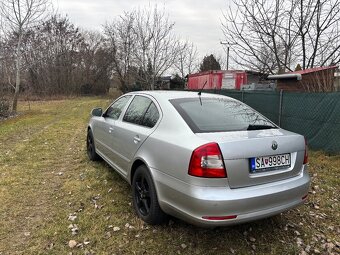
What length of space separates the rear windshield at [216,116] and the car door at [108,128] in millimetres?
1496

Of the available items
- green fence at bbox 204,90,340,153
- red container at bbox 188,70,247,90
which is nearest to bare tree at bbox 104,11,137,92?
red container at bbox 188,70,247,90

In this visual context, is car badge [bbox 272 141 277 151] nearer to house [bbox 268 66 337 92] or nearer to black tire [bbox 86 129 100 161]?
black tire [bbox 86 129 100 161]

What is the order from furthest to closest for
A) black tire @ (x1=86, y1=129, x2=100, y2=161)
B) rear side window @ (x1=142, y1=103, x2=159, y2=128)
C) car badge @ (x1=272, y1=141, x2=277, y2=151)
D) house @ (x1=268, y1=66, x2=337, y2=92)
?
house @ (x1=268, y1=66, x2=337, y2=92) < black tire @ (x1=86, y1=129, x2=100, y2=161) < rear side window @ (x1=142, y1=103, x2=159, y2=128) < car badge @ (x1=272, y1=141, x2=277, y2=151)

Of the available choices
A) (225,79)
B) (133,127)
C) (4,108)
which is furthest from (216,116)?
(225,79)

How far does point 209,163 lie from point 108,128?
8.73 feet

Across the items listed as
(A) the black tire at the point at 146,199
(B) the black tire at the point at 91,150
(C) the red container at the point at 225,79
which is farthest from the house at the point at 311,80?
(A) the black tire at the point at 146,199

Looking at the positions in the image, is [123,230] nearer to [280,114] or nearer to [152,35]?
[280,114]

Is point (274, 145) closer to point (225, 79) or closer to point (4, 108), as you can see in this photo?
point (4, 108)

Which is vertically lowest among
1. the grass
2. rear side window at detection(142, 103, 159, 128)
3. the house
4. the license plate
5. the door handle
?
Answer: the grass

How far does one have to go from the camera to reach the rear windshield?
3.27m

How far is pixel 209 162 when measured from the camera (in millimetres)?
2750

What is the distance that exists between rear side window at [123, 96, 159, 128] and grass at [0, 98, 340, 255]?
3.81 feet

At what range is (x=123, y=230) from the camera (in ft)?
11.7

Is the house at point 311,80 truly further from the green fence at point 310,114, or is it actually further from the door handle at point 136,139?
the door handle at point 136,139
